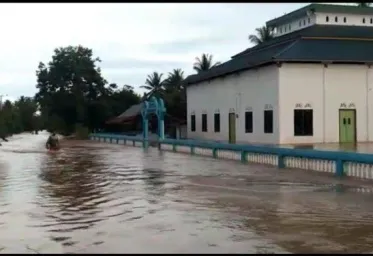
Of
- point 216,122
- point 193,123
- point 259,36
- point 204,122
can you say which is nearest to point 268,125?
point 216,122

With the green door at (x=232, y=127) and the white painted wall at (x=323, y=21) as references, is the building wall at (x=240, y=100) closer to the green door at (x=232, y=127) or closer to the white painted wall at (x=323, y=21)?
the green door at (x=232, y=127)

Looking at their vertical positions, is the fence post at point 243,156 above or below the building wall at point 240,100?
below

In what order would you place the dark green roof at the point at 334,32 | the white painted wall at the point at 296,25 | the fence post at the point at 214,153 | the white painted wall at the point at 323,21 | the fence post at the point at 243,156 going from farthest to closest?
the white painted wall at the point at 296,25 → the white painted wall at the point at 323,21 → the dark green roof at the point at 334,32 → the fence post at the point at 214,153 → the fence post at the point at 243,156

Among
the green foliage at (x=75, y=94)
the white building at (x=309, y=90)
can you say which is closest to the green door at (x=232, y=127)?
the white building at (x=309, y=90)

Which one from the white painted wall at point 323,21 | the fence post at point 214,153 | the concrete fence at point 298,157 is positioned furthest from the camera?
the white painted wall at point 323,21

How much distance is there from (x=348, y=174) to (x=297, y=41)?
19.1 meters

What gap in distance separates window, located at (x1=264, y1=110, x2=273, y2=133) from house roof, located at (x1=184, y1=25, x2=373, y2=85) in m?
2.90

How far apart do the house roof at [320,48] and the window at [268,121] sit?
114 inches

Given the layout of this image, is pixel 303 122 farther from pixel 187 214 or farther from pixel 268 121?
pixel 187 214

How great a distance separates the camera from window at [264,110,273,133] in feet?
113

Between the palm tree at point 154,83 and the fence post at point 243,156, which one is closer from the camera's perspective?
the fence post at point 243,156

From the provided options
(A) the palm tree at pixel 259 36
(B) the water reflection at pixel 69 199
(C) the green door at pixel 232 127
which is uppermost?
(A) the palm tree at pixel 259 36

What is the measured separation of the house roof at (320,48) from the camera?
32.8 meters

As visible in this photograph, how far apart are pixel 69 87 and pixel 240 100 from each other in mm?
46715
